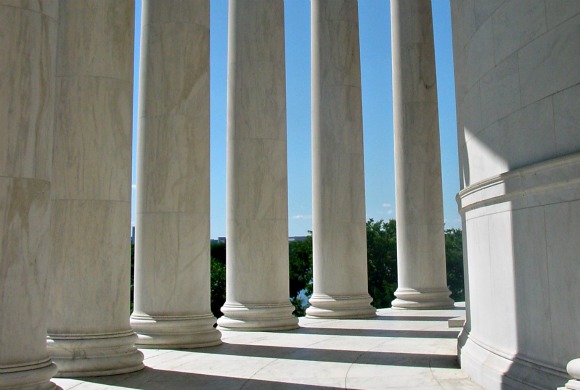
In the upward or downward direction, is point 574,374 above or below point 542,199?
below

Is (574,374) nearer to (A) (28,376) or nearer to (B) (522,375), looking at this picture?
(B) (522,375)

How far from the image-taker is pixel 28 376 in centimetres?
18638

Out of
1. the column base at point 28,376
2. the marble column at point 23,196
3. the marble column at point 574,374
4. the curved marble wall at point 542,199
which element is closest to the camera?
the marble column at point 574,374

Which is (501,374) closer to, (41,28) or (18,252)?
(18,252)

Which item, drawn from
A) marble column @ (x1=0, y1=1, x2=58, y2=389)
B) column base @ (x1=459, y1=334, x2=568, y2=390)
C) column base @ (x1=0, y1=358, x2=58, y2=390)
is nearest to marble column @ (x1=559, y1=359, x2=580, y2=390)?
column base @ (x1=459, y1=334, x2=568, y2=390)

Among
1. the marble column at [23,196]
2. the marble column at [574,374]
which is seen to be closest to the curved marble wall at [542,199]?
the marble column at [574,374]

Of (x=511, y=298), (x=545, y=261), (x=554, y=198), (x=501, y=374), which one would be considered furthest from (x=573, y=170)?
(x=501, y=374)

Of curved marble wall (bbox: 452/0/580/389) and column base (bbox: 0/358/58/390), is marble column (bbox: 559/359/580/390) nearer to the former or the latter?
curved marble wall (bbox: 452/0/580/389)

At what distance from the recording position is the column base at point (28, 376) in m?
182

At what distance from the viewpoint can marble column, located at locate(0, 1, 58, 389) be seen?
186m

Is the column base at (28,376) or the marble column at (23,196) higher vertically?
the marble column at (23,196)

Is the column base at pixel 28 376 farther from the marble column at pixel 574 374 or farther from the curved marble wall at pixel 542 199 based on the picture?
the marble column at pixel 574 374

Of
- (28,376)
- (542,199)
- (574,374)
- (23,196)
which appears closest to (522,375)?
(574,374)

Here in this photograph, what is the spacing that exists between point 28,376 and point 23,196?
51838 mm
